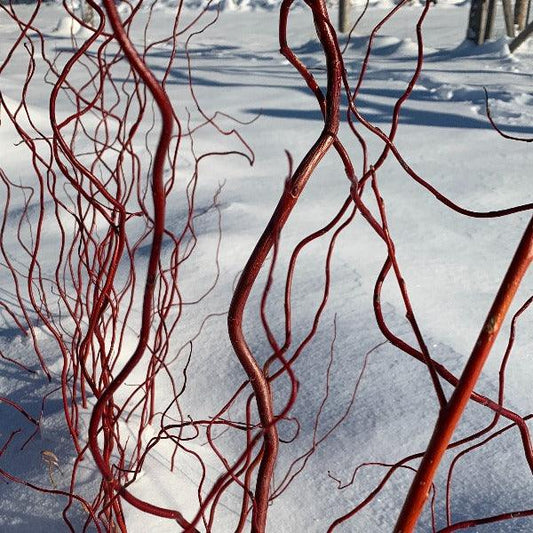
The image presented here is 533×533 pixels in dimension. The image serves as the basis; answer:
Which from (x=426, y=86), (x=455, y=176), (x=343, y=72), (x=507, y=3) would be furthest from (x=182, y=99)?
(x=343, y=72)

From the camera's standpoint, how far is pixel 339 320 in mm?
1856

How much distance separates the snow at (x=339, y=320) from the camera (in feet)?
4.45

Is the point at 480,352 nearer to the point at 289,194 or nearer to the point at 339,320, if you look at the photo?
the point at 289,194

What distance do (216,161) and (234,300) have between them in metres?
2.83

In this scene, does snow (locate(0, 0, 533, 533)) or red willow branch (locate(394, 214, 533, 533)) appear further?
snow (locate(0, 0, 533, 533))

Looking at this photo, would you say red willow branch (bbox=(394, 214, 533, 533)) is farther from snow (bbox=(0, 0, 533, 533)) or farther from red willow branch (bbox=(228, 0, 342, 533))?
snow (bbox=(0, 0, 533, 533))

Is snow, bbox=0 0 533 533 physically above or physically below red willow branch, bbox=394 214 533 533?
below

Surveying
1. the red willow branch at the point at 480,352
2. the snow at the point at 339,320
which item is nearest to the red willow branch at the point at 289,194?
the red willow branch at the point at 480,352

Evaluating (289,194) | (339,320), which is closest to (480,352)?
(289,194)

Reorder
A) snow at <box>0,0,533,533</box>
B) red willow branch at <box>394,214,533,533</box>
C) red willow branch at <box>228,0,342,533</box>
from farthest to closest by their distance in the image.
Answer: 1. snow at <box>0,0,533,533</box>
2. red willow branch at <box>228,0,342,533</box>
3. red willow branch at <box>394,214,533,533</box>

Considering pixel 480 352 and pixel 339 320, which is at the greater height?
pixel 480 352

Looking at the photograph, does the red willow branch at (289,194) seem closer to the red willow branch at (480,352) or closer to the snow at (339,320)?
the red willow branch at (480,352)

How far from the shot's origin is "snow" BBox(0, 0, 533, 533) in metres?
1.36

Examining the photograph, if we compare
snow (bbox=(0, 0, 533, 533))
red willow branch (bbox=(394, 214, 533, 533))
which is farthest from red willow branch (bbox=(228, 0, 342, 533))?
snow (bbox=(0, 0, 533, 533))
